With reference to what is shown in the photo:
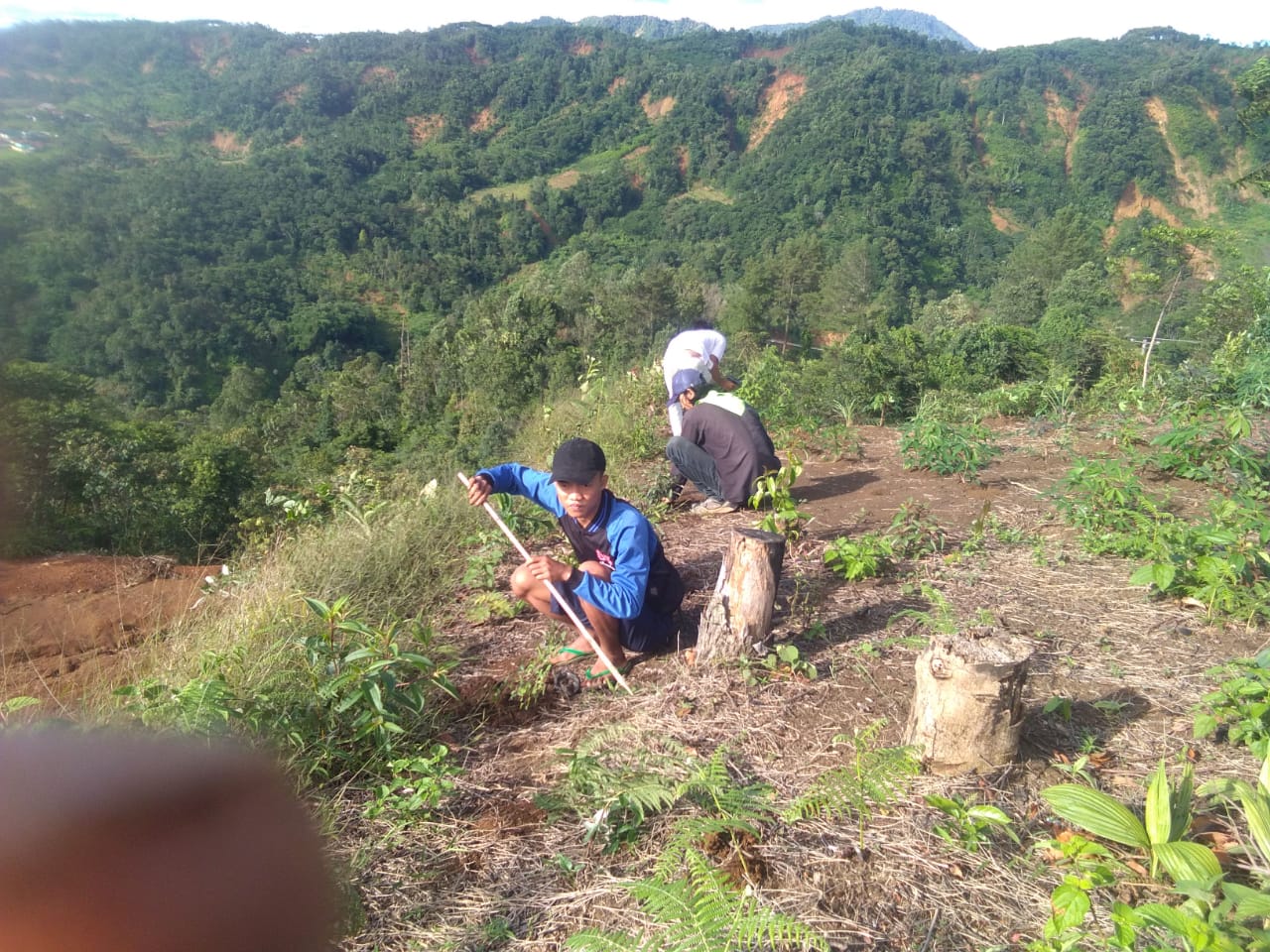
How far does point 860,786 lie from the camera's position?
204cm

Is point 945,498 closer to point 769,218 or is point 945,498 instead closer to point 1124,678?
point 1124,678

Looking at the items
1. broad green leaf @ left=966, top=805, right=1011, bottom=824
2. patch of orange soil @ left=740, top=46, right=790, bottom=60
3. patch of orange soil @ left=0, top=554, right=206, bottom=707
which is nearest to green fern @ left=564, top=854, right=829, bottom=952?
broad green leaf @ left=966, top=805, right=1011, bottom=824

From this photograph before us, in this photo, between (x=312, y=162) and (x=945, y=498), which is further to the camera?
(x=312, y=162)

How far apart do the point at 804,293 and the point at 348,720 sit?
39.2 meters

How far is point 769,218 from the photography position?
65.2m

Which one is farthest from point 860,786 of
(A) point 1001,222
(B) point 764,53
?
(B) point 764,53

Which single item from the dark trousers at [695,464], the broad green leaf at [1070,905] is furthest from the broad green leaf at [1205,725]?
the dark trousers at [695,464]

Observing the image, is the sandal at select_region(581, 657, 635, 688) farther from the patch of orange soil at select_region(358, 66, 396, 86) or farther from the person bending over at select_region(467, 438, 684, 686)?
the patch of orange soil at select_region(358, 66, 396, 86)

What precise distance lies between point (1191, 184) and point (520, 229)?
57081mm

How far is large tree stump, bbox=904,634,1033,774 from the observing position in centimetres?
206

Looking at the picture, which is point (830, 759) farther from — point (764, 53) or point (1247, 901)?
point (764, 53)

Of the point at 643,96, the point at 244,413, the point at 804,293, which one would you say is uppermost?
the point at 643,96

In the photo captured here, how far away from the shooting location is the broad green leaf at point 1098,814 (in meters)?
1.75

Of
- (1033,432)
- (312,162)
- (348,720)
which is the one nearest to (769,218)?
(312,162)
